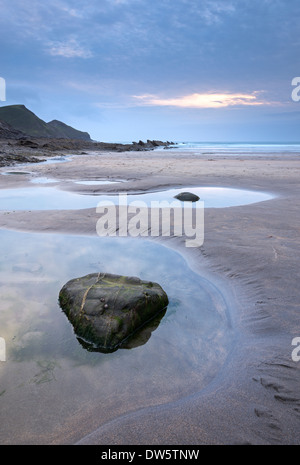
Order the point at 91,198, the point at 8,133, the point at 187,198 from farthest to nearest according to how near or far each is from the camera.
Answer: the point at 8,133 → the point at 91,198 → the point at 187,198

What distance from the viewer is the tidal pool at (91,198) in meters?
7.95

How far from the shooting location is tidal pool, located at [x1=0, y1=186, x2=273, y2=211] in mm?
7949

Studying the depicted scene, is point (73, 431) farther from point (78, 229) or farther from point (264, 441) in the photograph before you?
point (78, 229)

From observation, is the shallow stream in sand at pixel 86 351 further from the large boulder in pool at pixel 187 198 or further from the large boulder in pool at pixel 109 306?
the large boulder in pool at pixel 187 198

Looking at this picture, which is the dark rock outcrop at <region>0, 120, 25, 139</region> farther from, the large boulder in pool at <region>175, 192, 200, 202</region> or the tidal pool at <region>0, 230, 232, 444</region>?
the tidal pool at <region>0, 230, 232, 444</region>

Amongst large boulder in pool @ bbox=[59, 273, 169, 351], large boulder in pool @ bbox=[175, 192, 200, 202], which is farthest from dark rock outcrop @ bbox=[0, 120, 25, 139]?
large boulder in pool @ bbox=[59, 273, 169, 351]

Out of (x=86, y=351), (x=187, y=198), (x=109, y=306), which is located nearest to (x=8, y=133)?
(x=187, y=198)

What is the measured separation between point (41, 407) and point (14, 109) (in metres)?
161

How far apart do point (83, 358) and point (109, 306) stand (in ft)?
1.80

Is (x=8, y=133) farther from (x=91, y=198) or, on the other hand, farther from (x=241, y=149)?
(x=91, y=198)

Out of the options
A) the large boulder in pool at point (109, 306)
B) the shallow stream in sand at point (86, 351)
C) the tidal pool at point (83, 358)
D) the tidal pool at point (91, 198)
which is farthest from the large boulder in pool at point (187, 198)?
the large boulder in pool at point (109, 306)

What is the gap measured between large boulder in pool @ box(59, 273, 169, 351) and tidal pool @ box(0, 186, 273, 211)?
4.75m

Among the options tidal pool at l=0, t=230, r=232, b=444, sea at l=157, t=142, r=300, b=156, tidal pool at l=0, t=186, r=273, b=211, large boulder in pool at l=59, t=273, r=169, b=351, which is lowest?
tidal pool at l=0, t=230, r=232, b=444

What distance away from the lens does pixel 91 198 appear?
906 centimetres
